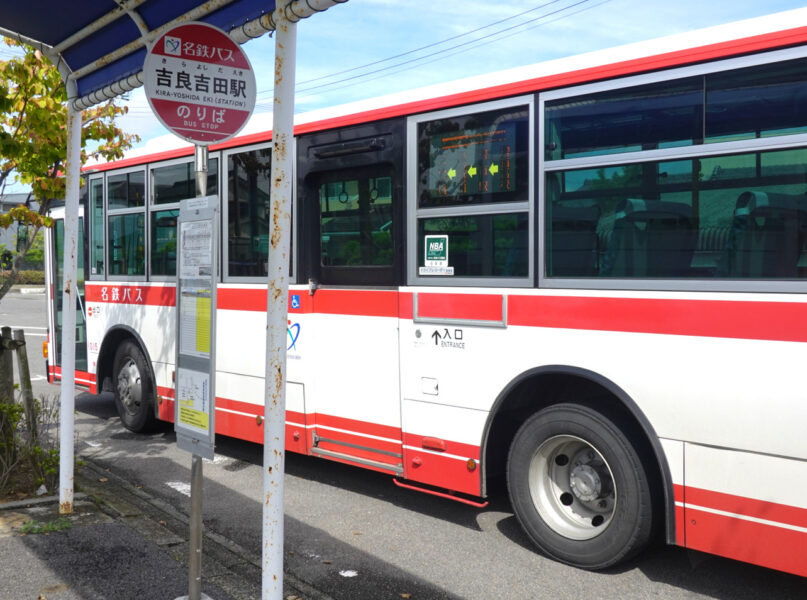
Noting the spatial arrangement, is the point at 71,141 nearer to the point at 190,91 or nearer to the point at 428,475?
the point at 190,91

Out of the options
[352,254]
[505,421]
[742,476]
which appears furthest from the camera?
[352,254]

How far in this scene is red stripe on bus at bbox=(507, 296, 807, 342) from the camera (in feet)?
12.8


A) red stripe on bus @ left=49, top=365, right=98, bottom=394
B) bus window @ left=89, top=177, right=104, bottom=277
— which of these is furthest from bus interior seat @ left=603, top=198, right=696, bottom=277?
red stripe on bus @ left=49, top=365, right=98, bottom=394

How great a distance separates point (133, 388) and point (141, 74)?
416 cm

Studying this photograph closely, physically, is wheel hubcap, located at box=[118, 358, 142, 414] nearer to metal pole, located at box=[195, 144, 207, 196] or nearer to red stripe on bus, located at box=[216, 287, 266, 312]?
red stripe on bus, located at box=[216, 287, 266, 312]

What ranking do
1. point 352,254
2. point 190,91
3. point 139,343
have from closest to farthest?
point 190,91 < point 352,254 < point 139,343

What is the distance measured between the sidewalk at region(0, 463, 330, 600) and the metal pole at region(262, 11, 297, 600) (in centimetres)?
97

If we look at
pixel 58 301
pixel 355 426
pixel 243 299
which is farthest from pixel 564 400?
pixel 58 301

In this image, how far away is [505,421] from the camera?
522cm

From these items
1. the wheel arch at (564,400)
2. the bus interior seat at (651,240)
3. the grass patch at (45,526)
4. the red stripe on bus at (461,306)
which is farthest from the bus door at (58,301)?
the bus interior seat at (651,240)

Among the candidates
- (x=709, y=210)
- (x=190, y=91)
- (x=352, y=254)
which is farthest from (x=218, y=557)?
(x=709, y=210)

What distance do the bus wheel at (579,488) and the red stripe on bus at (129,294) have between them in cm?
417

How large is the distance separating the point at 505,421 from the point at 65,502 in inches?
118

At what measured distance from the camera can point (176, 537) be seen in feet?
16.8
